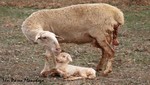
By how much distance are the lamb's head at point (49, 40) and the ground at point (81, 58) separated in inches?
18.7

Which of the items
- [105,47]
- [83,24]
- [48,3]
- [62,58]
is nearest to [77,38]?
[83,24]

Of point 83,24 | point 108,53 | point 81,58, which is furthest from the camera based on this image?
point 81,58

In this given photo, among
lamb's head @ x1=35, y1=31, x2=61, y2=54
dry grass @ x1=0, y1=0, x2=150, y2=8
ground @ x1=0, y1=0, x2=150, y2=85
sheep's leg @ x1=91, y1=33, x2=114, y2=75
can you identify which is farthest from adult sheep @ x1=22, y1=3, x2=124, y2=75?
dry grass @ x1=0, y1=0, x2=150, y2=8

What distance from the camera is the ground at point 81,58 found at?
7477 mm

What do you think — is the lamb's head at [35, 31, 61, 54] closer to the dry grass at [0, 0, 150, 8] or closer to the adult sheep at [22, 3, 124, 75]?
the adult sheep at [22, 3, 124, 75]

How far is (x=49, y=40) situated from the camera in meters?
7.48

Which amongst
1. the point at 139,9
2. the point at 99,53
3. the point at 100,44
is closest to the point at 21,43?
the point at 99,53

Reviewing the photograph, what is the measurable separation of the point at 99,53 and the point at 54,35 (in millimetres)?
2792

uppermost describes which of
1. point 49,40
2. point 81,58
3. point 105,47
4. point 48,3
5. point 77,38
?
point 49,40

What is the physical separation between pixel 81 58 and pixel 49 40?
2.20m

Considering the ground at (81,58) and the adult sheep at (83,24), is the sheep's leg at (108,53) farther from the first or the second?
the ground at (81,58)

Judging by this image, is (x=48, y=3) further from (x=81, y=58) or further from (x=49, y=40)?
(x=49, y=40)

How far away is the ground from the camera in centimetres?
748

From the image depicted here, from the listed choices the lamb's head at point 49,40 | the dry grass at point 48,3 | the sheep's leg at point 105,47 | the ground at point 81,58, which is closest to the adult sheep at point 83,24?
the sheep's leg at point 105,47
